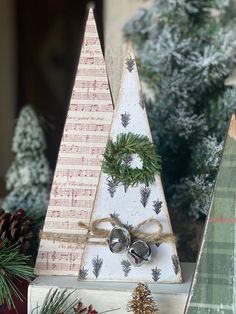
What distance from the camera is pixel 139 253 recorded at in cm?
63

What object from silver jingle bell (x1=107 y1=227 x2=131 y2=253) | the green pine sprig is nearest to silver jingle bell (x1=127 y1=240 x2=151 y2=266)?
silver jingle bell (x1=107 y1=227 x2=131 y2=253)

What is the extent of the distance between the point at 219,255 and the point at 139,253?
0.09 metres

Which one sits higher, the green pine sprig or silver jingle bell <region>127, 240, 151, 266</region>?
silver jingle bell <region>127, 240, 151, 266</region>

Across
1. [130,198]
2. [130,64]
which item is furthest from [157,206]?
[130,64]

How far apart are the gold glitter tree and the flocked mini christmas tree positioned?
0.39 metres

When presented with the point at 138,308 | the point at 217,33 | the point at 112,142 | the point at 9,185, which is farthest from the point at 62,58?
the point at 138,308

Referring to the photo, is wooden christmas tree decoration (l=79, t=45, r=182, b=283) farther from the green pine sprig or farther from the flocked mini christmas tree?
the flocked mini christmas tree

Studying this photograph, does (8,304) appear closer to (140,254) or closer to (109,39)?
(140,254)

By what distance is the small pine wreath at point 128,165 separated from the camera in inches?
25.2

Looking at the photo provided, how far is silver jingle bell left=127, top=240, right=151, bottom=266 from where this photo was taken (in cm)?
63

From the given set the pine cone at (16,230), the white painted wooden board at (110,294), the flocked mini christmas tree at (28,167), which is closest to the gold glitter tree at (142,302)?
the white painted wooden board at (110,294)

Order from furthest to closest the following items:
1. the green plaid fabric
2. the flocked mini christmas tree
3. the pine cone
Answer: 1. the flocked mini christmas tree
2. the pine cone
3. the green plaid fabric

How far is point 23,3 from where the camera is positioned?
1.46 m

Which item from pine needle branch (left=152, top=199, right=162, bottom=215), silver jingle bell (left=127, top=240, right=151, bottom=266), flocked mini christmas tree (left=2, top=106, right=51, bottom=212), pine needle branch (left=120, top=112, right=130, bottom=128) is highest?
pine needle branch (left=120, top=112, right=130, bottom=128)
